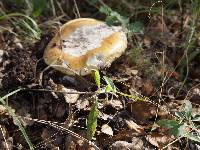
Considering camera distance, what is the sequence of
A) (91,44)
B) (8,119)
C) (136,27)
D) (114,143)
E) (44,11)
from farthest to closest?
(44,11) → (136,27) → (91,44) → (8,119) → (114,143)

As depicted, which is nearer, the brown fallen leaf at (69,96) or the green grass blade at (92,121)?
the green grass blade at (92,121)

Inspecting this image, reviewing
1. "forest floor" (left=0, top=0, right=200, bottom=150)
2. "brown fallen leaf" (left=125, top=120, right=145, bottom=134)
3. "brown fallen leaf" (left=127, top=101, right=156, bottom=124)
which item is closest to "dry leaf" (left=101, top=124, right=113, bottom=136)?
"forest floor" (left=0, top=0, right=200, bottom=150)

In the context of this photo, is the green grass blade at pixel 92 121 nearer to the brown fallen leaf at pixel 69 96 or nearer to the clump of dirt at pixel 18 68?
the brown fallen leaf at pixel 69 96

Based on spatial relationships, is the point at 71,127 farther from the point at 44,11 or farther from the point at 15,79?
the point at 44,11

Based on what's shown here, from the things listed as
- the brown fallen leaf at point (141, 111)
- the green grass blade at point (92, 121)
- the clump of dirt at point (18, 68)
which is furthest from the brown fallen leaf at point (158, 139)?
the clump of dirt at point (18, 68)

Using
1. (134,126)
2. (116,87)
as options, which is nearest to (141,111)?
(134,126)

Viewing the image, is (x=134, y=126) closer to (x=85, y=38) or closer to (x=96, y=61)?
(x=96, y=61)

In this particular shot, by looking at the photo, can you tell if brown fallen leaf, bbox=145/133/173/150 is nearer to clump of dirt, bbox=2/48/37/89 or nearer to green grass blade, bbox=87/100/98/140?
green grass blade, bbox=87/100/98/140

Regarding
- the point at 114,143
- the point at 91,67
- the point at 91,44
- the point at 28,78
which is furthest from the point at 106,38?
the point at 114,143
